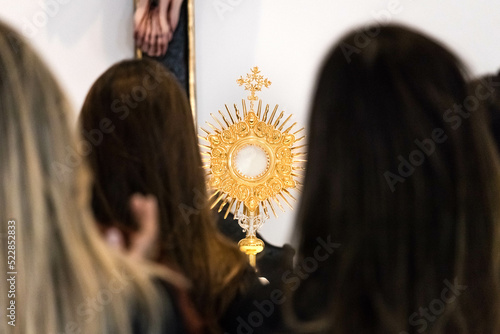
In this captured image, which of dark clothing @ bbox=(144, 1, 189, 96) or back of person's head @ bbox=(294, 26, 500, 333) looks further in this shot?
dark clothing @ bbox=(144, 1, 189, 96)

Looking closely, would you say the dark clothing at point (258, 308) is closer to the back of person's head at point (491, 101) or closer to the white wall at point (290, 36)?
the back of person's head at point (491, 101)

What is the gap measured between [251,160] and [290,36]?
48 centimetres

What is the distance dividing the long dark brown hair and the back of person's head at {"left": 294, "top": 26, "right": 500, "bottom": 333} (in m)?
Answer: 0.32

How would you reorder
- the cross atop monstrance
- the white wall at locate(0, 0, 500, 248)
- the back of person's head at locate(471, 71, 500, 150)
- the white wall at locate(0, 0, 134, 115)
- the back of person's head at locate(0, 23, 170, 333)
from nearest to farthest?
the back of person's head at locate(0, 23, 170, 333)
the back of person's head at locate(471, 71, 500, 150)
the white wall at locate(0, 0, 134, 115)
the cross atop monstrance
the white wall at locate(0, 0, 500, 248)

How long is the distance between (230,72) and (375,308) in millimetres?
1405

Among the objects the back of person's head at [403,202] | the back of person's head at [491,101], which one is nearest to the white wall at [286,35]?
the back of person's head at [491,101]

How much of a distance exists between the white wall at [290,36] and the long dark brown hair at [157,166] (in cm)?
95

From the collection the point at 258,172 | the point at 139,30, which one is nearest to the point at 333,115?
the point at 258,172

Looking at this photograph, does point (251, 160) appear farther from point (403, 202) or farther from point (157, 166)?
point (403, 202)

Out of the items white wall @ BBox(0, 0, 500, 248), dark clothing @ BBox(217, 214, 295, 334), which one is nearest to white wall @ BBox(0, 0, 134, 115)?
white wall @ BBox(0, 0, 500, 248)

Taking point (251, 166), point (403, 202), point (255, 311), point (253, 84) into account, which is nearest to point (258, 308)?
point (255, 311)

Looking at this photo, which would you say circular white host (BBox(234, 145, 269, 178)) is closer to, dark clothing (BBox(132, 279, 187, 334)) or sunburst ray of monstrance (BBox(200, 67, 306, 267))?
sunburst ray of monstrance (BBox(200, 67, 306, 267))

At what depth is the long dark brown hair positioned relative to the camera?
106 cm

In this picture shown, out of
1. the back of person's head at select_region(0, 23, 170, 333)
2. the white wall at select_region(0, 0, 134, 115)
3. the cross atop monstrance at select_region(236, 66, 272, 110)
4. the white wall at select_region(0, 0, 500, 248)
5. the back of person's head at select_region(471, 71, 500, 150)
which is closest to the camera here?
the back of person's head at select_region(0, 23, 170, 333)
